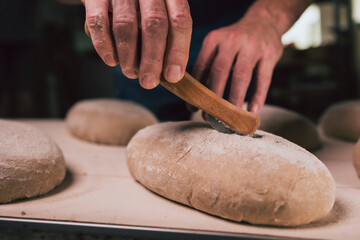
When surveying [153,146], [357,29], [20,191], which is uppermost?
[357,29]

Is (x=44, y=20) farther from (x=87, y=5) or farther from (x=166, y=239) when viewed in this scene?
(x=166, y=239)

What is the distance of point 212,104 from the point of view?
90 centimetres

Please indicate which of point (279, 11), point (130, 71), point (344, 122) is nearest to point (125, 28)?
point (130, 71)

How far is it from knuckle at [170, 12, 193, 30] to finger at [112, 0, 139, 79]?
0.29 feet

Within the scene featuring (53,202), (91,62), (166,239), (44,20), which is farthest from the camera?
(91,62)

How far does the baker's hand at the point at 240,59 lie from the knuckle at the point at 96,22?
516mm

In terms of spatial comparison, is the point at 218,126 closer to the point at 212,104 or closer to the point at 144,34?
the point at 212,104

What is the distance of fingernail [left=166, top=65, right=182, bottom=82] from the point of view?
0.80 meters

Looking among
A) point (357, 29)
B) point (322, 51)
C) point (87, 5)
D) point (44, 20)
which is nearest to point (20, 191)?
point (87, 5)

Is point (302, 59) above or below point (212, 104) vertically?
below

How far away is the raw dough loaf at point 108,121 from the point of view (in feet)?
5.49

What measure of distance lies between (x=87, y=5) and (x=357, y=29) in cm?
325

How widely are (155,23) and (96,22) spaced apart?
0.48 feet

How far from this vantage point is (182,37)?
0.78m
